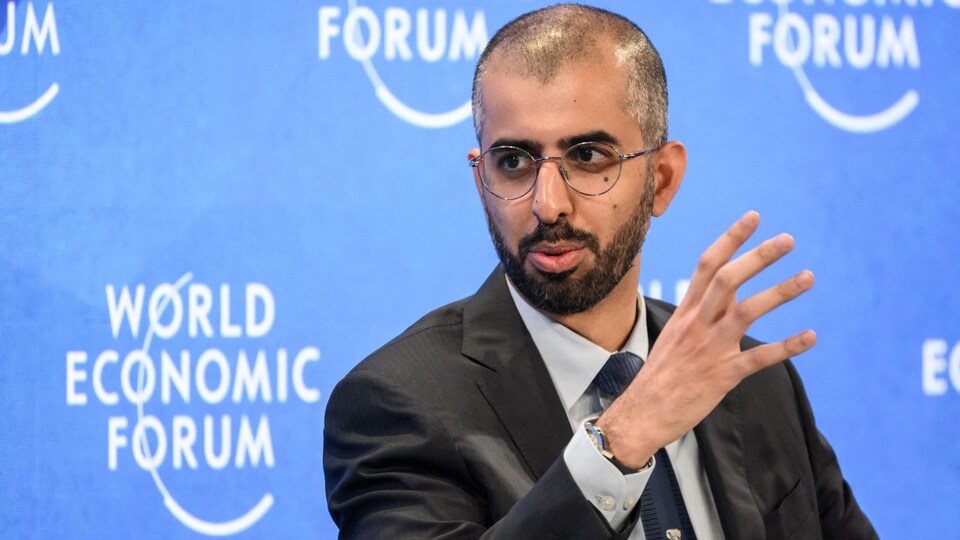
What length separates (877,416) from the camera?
331 cm

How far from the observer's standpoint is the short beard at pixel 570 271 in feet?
6.63

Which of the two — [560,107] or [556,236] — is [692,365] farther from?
[560,107]

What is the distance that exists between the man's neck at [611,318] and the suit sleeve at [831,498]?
441mm

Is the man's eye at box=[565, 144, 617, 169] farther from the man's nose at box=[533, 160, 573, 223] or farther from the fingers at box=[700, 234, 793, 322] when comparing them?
the fingers at box=[700, 234, 793, 322]

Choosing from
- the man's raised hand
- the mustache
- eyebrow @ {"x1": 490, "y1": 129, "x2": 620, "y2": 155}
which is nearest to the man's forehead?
eyebrow @ {"x1": 490, "y1": 129, "x2": 620, "y2": 155}

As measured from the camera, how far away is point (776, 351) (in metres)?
1.56

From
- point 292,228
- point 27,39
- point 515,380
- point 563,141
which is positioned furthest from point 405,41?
point 515,380

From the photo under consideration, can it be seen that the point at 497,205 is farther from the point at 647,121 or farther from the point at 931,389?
the point at 931,389

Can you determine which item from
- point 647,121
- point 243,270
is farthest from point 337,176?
point 647,121

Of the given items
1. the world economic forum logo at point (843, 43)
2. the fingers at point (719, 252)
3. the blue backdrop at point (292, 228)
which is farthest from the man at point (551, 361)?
the world economic forum logo at point (843, 43)

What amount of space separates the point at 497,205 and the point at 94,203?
1375mm

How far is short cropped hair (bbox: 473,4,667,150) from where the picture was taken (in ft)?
6.79

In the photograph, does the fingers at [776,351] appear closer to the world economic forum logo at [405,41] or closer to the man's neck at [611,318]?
the man's neck at [611,318]

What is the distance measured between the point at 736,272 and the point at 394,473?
0.70 meters
